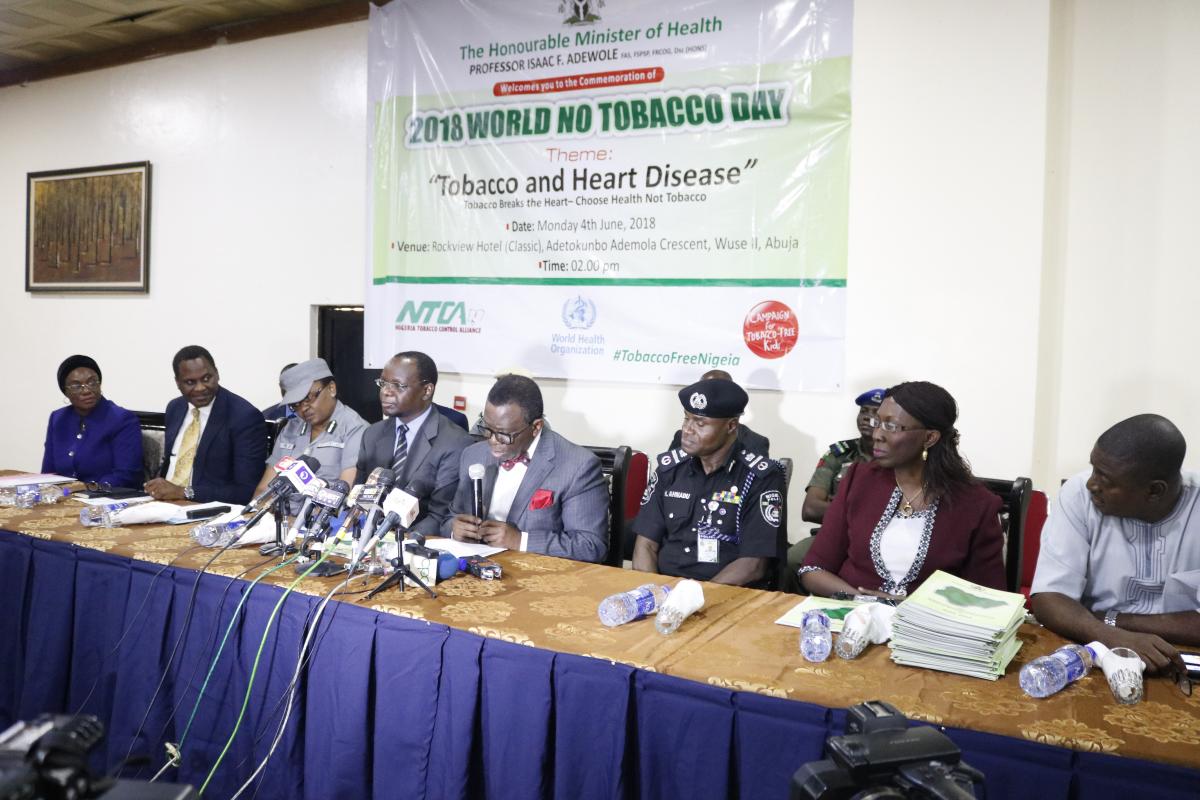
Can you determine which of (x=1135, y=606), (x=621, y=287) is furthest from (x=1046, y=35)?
(x=1135, y=606)

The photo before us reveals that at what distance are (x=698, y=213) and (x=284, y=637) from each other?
2.86m

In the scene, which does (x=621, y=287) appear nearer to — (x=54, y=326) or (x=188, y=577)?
(x=188, y=577)

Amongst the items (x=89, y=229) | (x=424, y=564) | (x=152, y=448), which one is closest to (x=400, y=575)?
(x=424, y=564)

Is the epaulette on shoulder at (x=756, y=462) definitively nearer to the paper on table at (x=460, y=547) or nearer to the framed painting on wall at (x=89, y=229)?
the paper on table at (x=460, y=547)

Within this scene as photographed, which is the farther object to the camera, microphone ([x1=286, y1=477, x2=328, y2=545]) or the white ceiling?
the white ceiling

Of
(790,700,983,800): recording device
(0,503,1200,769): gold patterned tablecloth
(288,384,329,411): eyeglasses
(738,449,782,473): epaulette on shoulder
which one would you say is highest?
(288,384,329,411): eyeglasses

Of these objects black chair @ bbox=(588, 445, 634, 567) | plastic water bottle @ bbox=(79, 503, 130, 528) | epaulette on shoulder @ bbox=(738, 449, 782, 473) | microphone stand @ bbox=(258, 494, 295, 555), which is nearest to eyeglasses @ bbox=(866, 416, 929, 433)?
epaulette on shoulder @ bbox=(738, 449, 782, 473)

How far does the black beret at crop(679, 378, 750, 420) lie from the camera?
109 inches

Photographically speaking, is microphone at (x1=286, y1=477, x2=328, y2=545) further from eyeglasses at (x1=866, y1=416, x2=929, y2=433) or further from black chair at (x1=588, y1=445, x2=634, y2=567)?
eyeglasses at (x1=866, y1=416, x2=929, y2=433)

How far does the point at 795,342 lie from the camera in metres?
4.11

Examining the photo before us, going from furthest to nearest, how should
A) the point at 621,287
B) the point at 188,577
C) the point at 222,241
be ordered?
Result: 1. the point at 222,241
2. the point at 621,287
3. the point at 188,577

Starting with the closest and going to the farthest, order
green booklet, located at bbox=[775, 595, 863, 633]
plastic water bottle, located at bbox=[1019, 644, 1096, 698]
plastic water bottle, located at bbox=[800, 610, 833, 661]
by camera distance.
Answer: plastic water bottle, located at bbox=[1019, 644, 1096, 698], plastic water bottle, located at bbox=[800, 610, 833, 661], green booklet, located at bbox=[775, 595, 863, 633]

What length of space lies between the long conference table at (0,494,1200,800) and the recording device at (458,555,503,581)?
1.9 inches

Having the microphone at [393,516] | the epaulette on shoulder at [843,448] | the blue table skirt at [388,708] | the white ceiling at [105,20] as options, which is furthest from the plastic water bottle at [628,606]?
the white ceiling at [105,20]
